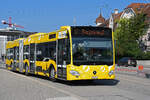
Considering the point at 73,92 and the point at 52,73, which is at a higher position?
the point at 52,73

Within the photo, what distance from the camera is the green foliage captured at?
2127 inches

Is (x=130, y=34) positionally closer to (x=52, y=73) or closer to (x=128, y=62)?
(x=128, y=62)

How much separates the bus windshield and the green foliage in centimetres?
4003

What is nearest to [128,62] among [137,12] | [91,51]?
[137,12]

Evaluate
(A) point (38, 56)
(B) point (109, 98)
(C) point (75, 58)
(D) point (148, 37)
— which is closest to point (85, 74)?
(C) point (75, 58)

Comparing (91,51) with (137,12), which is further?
(137,12)

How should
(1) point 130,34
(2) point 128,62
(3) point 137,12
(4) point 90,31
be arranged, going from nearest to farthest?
(4) point 90,31 → (2) point 128,62 → (1) point 130,34 → (3) point 137,12

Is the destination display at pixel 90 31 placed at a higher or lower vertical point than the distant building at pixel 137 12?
lower

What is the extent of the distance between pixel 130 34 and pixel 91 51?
4247 centimetres

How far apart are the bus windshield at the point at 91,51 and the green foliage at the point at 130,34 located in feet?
131

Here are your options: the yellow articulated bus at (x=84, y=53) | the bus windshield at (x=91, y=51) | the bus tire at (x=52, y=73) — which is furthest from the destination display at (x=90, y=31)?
the bus tire at (x=52, y=73)

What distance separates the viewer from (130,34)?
55094 mm

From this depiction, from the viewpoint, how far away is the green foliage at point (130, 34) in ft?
177

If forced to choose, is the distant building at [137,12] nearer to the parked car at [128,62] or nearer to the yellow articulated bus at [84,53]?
the parked car at [128,62]
